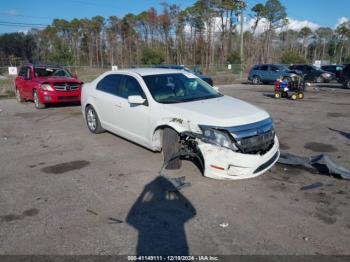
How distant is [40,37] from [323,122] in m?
85.0

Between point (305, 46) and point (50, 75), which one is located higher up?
point (305, 46)

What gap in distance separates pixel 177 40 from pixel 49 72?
53.0 meters

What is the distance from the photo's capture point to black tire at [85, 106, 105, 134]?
23.9ft

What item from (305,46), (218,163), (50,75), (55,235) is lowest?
(55,235)

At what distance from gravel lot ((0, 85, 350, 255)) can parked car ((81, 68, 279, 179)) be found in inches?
14.5

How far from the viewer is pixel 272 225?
3.46 metres

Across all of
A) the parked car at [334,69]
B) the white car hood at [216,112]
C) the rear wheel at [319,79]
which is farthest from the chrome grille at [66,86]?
the parked car at [334,69]

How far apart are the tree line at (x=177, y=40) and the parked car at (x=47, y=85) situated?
104 feet

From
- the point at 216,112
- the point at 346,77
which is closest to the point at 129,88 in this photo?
the point at 216,112

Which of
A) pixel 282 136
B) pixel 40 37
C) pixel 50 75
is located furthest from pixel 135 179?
pixel 40 37

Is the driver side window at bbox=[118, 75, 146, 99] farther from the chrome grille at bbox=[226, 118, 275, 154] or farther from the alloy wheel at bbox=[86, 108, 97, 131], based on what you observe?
the chrome grille at bbox=[226, 118, 275, 154]

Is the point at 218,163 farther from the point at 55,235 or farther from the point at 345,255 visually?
the point at 55,235

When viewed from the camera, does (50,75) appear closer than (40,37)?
Yes

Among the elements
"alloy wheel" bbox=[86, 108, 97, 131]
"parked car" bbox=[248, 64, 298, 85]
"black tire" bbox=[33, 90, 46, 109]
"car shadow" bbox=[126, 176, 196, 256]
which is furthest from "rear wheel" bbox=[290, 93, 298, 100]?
"car shadow" bbox=[126, 176, 196, 256]
